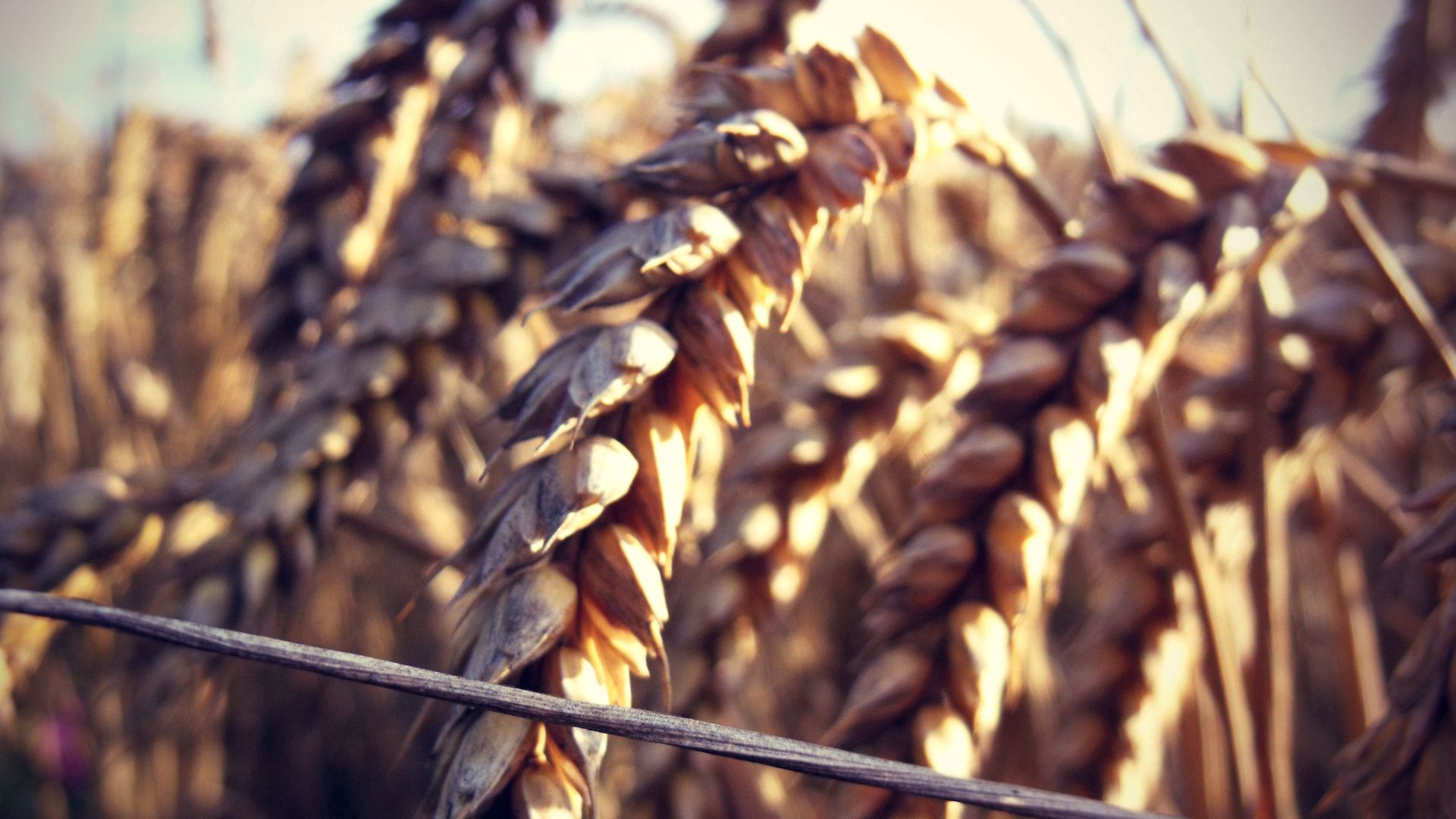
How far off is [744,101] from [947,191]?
0.92 m

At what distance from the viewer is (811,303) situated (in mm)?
1361

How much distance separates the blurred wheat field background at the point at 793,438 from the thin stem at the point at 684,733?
25mm

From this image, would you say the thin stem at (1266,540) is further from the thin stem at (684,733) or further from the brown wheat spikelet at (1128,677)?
the thin stem at (684,733)

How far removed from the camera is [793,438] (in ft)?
2.18

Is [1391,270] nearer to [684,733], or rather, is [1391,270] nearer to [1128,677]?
[1128,677]

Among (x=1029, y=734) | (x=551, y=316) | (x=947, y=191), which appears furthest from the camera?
(x=947, y=191)

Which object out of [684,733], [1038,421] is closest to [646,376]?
[684,733]

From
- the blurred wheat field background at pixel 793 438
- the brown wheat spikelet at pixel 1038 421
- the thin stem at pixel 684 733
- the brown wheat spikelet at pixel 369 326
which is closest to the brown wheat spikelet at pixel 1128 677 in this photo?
the blurred wheat field background at pixel 793 438

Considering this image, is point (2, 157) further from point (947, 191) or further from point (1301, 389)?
point (1301, 389)

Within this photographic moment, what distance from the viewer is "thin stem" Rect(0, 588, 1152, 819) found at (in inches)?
13.1

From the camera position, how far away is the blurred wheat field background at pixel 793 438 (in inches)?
16.4

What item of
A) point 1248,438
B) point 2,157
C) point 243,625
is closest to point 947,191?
point 1248,438

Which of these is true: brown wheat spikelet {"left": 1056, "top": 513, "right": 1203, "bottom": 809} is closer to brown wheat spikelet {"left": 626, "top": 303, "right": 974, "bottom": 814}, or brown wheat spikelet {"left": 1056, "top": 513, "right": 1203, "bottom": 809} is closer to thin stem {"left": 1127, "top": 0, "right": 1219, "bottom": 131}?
brown wheat spikelet {"left": 626, "top": 303, "right": 974, "bottom": 814}

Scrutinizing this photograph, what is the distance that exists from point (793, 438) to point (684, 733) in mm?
348
